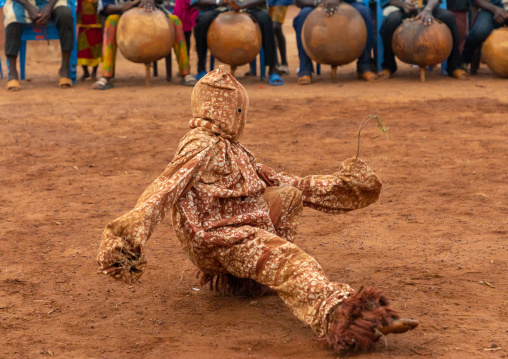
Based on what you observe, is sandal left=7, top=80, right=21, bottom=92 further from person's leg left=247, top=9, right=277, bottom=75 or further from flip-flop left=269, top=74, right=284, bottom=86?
flip-flop left=269, top=74, right=284, bottom=86

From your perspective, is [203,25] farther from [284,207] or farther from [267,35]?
[284,207]

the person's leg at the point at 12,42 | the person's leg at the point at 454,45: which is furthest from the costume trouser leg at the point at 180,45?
the person's leg at the point at 454,45

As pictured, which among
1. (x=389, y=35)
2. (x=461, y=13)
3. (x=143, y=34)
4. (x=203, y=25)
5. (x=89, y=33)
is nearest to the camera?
(x=143, y=34)

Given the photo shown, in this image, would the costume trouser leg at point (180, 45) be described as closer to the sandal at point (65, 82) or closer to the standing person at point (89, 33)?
the standing person at point (89, 33)

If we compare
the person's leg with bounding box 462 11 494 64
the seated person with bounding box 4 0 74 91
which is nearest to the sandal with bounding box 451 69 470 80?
the person's leg with bounding box 462 11 494 64

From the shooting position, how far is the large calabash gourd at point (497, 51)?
8.41m

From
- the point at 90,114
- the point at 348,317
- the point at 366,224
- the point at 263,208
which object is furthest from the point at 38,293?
the point at 90,114

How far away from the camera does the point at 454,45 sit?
867 cm

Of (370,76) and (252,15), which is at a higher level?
(252,15)

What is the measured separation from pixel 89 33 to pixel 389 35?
12.4 feet

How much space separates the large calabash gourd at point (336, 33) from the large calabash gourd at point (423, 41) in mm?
463

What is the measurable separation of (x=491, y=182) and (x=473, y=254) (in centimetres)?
139

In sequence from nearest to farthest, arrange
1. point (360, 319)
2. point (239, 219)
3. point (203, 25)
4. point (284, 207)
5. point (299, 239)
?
point (360, 319), point (239, 219), point (284, 207), point (299, 239), point (203, 25)

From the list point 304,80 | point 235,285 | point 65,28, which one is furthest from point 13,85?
point 235,285
